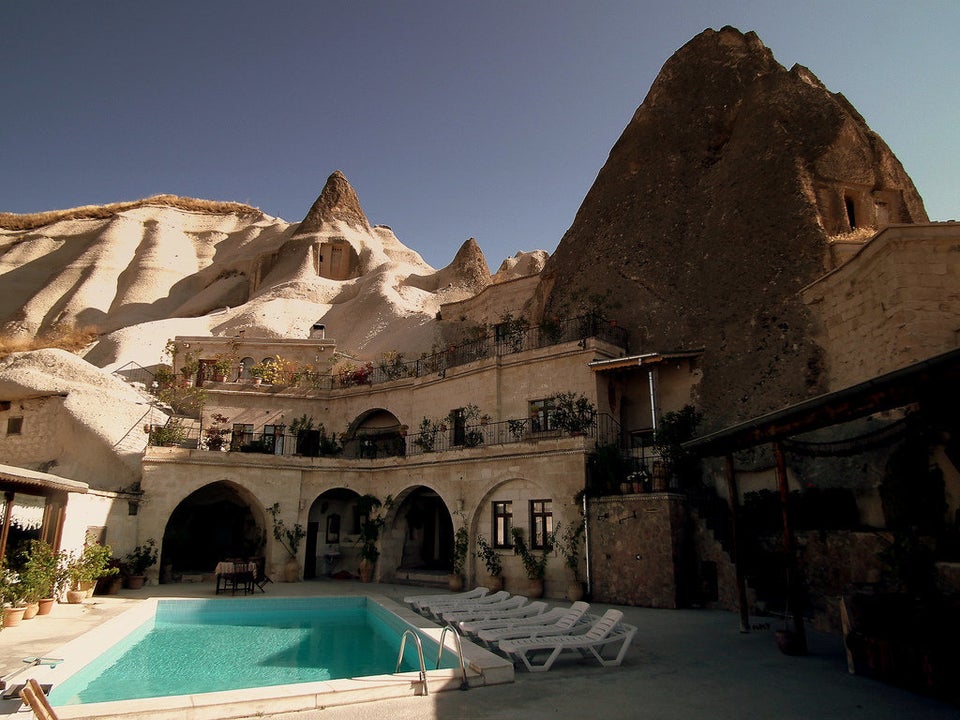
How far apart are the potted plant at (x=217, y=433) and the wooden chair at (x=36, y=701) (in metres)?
19.2

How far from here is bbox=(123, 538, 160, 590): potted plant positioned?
19.0 m

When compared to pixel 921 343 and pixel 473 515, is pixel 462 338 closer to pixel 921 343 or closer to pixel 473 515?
pixel 473 515

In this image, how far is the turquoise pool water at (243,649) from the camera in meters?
9.59

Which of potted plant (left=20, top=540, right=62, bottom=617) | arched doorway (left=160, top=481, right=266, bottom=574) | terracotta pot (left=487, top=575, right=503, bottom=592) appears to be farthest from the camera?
arched doorway (left=160, top=481, right=266, bottom=574)

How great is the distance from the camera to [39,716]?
5492 millimetres

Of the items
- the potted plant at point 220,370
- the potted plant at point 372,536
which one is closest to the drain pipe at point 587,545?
the potted plant at point 372,536

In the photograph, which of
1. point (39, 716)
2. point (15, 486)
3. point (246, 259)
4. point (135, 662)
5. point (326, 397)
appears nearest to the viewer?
point (39, 716)

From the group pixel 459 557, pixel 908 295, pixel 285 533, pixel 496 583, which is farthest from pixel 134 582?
pixel 908 295

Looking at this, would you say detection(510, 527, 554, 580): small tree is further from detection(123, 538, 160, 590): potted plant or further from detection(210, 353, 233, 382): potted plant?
detection(210, 353, 233, 382): potted plant

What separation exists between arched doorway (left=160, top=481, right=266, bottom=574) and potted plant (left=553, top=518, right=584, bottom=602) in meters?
11.1

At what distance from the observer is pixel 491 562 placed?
18984 mm

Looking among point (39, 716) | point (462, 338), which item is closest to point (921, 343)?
point (39, 716)

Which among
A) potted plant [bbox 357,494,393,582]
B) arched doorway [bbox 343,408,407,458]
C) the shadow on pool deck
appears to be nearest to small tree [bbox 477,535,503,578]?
potted plant [bbox 357,494,393,582]

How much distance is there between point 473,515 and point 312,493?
6.55 m
